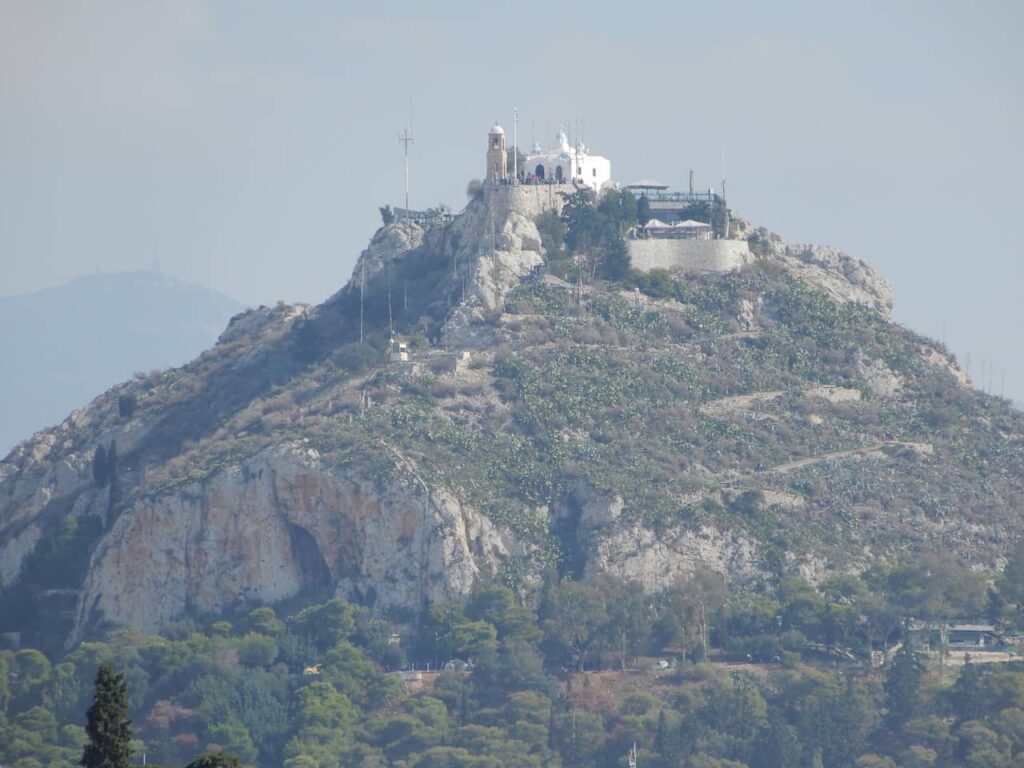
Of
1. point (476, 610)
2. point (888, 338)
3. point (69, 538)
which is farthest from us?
point (888, 338)

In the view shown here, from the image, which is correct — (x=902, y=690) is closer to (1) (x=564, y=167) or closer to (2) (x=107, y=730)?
(1) (x=564, y=167)

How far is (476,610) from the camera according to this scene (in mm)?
109812

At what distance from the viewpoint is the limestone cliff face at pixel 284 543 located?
361 feet

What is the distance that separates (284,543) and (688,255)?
2856 centimetres

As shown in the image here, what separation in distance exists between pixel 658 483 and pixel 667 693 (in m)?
12.0

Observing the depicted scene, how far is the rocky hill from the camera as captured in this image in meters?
112

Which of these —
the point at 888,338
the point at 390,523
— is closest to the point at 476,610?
the point at 390,523

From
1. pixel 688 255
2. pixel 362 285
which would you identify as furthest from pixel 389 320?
pixel 688 255

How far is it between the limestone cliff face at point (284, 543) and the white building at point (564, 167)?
2454 centimetres

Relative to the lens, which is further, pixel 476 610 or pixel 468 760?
pixel 476 610

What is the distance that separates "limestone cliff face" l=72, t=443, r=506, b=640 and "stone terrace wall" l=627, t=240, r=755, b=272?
887 inches

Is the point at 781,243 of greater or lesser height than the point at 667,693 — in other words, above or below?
above

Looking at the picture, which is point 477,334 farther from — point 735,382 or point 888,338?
point 888,338

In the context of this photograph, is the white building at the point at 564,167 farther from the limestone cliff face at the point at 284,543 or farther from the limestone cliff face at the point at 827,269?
the limestone cliff face at the point at 284,543
